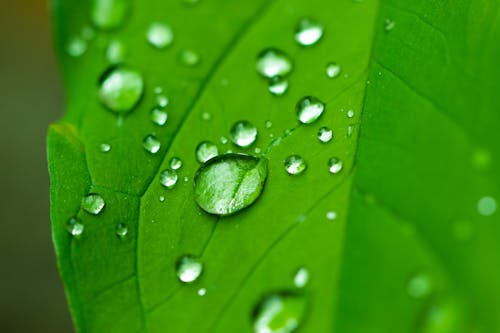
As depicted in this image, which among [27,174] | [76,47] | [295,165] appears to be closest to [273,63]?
[295,165]

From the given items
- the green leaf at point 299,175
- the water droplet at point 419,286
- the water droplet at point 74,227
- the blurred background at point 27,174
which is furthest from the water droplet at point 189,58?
the blurred background at point 27,174

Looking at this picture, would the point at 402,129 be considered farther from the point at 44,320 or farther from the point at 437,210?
the point at 44,320

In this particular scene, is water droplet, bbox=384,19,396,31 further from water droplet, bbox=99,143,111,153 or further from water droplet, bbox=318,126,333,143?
water droplet, bbox=99,143,111,153

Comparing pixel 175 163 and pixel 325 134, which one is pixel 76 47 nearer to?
pixel 175 163

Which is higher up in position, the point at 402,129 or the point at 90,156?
the point at 90,156

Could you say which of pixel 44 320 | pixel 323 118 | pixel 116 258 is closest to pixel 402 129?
pixel 323 118

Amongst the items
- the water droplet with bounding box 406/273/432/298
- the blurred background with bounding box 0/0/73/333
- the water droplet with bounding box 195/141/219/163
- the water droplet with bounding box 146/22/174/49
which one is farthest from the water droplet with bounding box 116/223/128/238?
the blurred background with bounding box 0/0/73/333

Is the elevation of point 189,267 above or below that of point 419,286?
above
